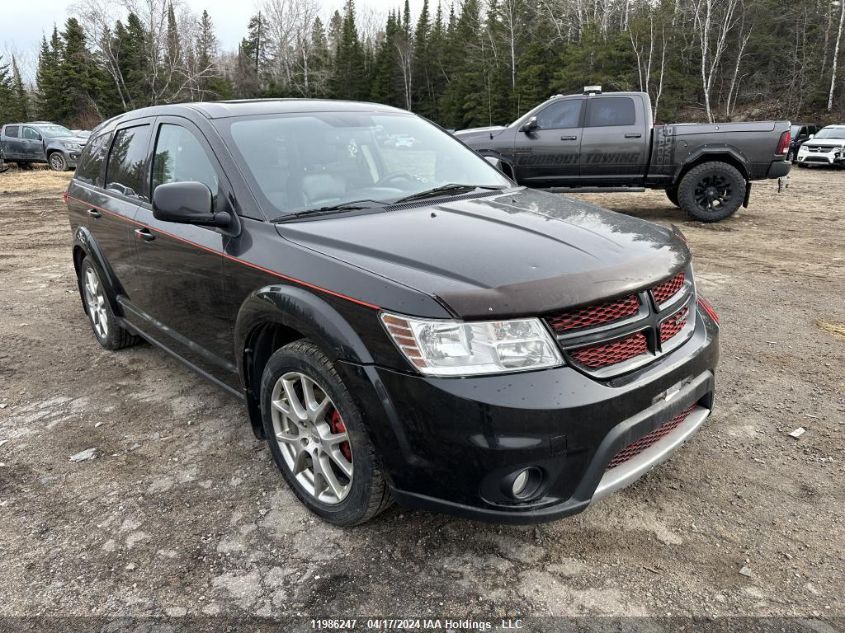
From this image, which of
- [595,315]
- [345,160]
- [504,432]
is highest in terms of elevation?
[345,160]

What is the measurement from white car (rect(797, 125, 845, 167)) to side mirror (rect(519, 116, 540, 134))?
15.2 m

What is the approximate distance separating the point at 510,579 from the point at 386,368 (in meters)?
0.93

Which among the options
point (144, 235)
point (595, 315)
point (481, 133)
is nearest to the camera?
point (595, 315)

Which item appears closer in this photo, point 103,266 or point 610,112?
point 103,266

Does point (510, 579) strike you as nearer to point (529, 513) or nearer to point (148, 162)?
point (529, 513)

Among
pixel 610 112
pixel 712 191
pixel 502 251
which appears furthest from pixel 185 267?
pixel 712 191

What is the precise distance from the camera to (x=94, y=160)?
455 centimetres

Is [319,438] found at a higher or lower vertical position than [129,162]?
lower

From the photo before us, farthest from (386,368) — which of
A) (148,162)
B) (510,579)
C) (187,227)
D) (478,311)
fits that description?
(148,162)

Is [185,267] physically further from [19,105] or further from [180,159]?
[19,105]

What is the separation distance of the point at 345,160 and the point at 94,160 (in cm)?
252

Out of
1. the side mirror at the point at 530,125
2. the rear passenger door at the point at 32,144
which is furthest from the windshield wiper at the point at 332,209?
the rear passenger door at the point at 32,144

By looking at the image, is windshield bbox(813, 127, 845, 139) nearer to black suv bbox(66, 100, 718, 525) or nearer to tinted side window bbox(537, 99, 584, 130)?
tinted side window bbox(537, 99, 584, 130)

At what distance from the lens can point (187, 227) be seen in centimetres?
310
